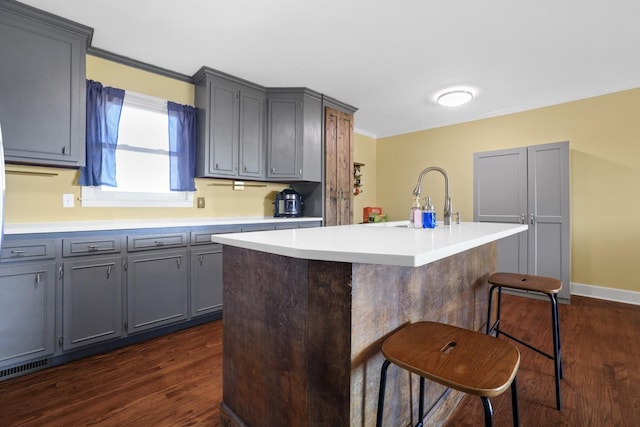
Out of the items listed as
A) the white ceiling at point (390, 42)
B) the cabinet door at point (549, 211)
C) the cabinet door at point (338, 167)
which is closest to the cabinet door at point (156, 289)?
the white ceiling at point (390, 42)

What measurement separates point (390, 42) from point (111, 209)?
2866 mm

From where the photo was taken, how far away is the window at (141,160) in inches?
110

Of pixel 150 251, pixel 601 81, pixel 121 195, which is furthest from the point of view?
pixel 601 81

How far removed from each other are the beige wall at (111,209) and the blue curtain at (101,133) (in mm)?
134

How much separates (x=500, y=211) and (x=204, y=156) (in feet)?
11.8

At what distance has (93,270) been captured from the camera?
218cm

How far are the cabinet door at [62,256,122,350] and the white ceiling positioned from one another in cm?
183

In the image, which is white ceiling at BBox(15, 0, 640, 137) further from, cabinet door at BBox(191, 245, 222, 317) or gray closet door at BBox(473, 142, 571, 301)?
cabinet door at BBox(191, 245, 222, 317)

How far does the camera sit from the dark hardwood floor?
1567mm

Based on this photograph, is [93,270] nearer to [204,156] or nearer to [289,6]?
[204,156]

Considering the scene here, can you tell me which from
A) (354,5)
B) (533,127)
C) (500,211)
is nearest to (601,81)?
(533,127)

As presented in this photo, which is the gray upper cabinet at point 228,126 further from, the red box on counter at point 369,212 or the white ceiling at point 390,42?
the red box on counter at point 369,212

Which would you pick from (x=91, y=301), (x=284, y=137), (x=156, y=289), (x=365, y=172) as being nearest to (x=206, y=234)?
(x=156, y=289)

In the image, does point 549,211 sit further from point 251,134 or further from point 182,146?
point 182,146
